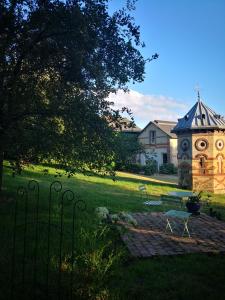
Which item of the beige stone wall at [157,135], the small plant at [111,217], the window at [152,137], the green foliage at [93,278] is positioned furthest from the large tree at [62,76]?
the window at [152,137]

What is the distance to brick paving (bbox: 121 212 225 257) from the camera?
896cm

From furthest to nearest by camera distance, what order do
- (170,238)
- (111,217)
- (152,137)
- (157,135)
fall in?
1. (152,137)
2. (157,135)
3. (111,217)
4. (170,238)

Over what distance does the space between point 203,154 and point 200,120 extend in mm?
3113

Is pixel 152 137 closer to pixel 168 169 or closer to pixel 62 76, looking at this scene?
pixel 168 169

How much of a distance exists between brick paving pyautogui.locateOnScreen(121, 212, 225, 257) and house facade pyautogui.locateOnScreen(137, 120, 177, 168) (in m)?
32.7

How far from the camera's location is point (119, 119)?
10266 mm

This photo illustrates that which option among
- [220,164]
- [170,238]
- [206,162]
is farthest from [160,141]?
[170,238]

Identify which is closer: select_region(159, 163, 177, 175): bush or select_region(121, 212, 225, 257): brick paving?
select_region(121, 212, 225, 257): brick paving

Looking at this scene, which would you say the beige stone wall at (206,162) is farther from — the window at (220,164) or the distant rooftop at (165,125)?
the distant rooftop at (165,125)

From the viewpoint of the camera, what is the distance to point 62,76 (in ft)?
34.6

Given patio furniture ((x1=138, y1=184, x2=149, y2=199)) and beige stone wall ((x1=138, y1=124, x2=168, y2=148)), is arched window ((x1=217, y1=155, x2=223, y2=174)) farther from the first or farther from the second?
beige stone wall ((x1=138, y1=124, x2=168, y2=148))

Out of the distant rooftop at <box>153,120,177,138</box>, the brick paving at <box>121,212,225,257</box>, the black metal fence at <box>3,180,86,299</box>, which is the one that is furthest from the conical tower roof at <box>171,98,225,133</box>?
A: the black metal fence at <box>3,180,86,299</box>

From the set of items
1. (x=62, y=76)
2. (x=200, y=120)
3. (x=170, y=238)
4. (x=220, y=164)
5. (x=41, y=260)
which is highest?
(x=200, y=120)

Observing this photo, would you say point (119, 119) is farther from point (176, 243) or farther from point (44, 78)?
point (176, 243)
